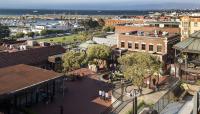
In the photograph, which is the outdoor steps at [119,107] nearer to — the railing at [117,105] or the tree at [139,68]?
the railing at [117,105]

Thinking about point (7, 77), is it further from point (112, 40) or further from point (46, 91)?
point (112, 40)

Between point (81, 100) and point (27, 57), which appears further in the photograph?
point (27, 57)

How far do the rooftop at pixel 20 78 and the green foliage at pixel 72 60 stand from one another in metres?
10.3

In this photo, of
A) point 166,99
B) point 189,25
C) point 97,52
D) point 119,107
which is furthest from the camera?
point 189,25

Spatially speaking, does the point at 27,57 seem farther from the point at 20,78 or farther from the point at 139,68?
the point at 139,68

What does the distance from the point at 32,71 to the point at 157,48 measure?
99.2ft

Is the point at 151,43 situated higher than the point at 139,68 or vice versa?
the point at 151,43

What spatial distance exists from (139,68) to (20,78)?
13.7 m

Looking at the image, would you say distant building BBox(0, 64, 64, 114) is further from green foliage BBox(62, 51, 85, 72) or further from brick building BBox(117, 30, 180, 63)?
brick building BBox(117, 30, 180, 63)

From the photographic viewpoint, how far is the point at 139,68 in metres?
37.7

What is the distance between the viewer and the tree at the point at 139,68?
122 feet

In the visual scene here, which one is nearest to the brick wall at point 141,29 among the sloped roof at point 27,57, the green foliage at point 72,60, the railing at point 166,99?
the sloped roof at point 27,57

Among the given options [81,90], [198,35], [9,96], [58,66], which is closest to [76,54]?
[58,66]

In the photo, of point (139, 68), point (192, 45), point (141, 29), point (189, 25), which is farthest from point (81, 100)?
point (141, 29)
